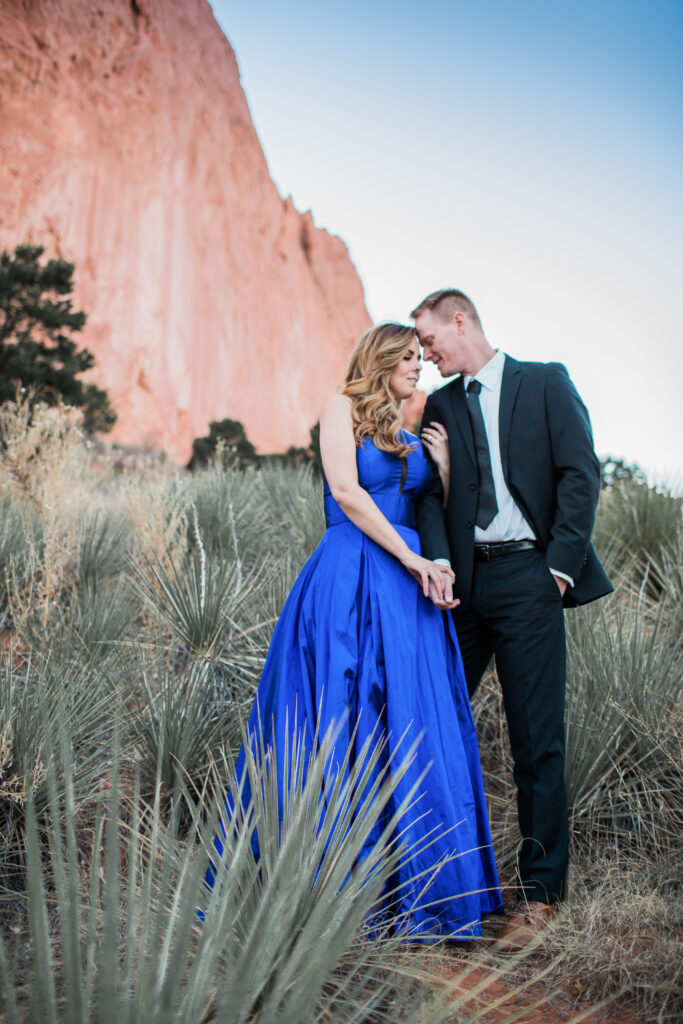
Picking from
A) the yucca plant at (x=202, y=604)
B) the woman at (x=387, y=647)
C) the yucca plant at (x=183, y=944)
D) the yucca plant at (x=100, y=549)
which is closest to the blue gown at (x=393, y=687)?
the woman at (x=387, y=647)

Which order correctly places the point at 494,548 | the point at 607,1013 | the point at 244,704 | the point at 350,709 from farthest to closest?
the point at 244,704 < the point at 494,548 < the point at 350,709 < the point at 607,1013

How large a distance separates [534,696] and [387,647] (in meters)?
0.53

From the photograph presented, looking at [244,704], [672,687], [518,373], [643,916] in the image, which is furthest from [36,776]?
[672,687]

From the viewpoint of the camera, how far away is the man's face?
2.57m

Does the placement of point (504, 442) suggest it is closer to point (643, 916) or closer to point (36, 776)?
point (643, 916)

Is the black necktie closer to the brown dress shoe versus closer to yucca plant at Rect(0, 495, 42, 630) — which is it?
the brown dress shoe

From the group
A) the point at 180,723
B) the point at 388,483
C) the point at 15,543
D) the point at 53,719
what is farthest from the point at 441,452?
the point at 15,543

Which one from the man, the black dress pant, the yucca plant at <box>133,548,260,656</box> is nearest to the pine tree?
the yucca plant at <box>133,548,260,656</box>

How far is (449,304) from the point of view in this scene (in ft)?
8.46

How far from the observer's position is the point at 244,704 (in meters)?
2.95

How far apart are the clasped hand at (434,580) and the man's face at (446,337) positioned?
2.51 ft

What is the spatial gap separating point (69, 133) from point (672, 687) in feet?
104

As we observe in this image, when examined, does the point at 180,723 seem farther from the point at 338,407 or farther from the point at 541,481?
the point at 541,481

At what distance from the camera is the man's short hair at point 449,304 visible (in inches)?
101
